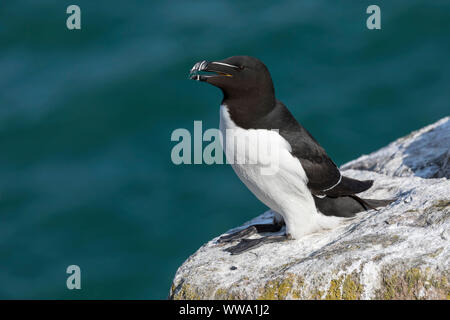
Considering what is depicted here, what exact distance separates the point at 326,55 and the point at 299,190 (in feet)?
27.3

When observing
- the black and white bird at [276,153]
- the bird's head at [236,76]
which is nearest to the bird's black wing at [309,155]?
the black and white bird at [276,153]

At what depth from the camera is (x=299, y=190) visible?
561 centimetres

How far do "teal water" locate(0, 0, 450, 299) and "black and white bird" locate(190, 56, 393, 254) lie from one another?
5.26m

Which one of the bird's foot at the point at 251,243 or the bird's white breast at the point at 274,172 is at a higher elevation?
the bird's white breast at the point at 274,172

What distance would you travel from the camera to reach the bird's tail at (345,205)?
580 centimetres

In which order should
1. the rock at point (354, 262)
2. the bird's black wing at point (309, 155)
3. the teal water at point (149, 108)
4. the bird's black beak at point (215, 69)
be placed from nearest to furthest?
the rock at point (354, 262)
the bird's black beak at point (215, 69)
the bird's black wing at point (309, 155)
the teal water at point (149, 108)

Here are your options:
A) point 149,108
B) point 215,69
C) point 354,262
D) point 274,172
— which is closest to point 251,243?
point 274,172

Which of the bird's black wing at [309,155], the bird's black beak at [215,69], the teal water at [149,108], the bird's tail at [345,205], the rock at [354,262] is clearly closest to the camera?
the rock at [354,262]

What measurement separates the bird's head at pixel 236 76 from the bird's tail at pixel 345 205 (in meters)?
1.02

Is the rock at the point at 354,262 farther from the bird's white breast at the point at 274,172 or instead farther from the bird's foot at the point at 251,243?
the bird's white breast at the point at 274,172

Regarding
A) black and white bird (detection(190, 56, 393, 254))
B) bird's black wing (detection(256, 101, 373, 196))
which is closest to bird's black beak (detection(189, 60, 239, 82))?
black and white bird (detection(190, 56, 393, 254))

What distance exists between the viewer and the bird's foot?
18.4 ft

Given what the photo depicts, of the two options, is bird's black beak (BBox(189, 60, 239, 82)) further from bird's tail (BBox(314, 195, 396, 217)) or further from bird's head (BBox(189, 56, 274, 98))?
bird's tail (BBox(314, 195, 396, 217))
